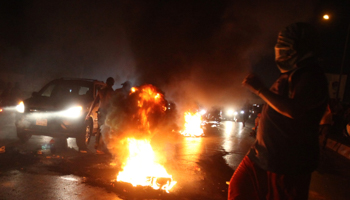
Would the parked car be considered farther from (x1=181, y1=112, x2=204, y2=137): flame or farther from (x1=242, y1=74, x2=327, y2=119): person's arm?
(x1=242, y1=74, x2=327, y2=119): person's arm

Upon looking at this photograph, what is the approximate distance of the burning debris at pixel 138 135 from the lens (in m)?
4.78

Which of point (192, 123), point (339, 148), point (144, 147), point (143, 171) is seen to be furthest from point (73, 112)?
point (339, 148)

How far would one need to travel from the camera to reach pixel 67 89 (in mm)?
8617

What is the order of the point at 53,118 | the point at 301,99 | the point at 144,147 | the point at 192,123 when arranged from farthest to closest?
the point at 192,123
the point at 53,118
the point at 144,147
the point at 301,99

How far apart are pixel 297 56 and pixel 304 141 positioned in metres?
0.66

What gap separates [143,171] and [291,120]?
137 inches

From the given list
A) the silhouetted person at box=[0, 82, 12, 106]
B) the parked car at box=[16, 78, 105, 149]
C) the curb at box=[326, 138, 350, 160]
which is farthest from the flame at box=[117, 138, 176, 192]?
the silhouetted person at box=[0, 82, 12, 106]

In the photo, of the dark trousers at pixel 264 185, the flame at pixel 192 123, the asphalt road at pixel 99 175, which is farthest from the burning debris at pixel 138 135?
the flame at pixel 192 123

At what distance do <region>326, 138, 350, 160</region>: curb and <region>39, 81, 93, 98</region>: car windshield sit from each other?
9882 millimetres

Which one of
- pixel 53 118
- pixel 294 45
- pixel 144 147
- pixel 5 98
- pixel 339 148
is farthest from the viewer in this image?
pixel 5 98

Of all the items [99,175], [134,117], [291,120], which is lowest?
[99,175]

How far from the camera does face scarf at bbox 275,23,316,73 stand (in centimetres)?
208

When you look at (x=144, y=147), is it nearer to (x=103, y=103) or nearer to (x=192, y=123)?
(x=103, y=103)

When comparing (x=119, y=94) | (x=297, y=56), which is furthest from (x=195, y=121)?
(x=297, y=56)
